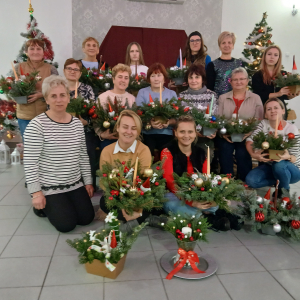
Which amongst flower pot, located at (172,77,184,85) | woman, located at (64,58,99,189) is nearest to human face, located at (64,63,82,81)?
woman, located at (64,58,99,189)

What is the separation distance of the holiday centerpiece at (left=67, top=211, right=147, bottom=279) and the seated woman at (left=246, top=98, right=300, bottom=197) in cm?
161

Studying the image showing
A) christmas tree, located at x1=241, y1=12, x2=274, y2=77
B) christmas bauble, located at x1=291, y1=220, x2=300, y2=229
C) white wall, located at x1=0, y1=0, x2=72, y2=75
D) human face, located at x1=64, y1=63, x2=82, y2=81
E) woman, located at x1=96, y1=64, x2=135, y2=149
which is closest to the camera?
christmas bauble, located at x1=291, y1=220, x2=300, y2=229

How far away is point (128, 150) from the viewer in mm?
2346

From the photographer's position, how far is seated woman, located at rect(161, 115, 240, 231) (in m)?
2.30

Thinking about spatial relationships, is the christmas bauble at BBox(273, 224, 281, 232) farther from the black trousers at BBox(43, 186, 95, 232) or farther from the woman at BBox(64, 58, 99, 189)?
the woman at BBox(64, 58, 99, 189)

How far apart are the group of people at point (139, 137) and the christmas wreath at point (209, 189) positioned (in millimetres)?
123

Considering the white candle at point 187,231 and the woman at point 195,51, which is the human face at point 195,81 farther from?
the white candle at point 187,231

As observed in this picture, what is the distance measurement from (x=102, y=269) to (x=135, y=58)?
2628mm

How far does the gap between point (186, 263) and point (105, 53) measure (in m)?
4.63

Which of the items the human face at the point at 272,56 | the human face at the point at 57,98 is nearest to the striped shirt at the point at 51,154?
the human face at the point at 57,98

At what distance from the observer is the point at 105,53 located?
542 centimetres

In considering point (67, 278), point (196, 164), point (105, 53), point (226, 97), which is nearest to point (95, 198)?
point (196, 164)

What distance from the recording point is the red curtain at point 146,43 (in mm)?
5348

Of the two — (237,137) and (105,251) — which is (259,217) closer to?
(237,137)
